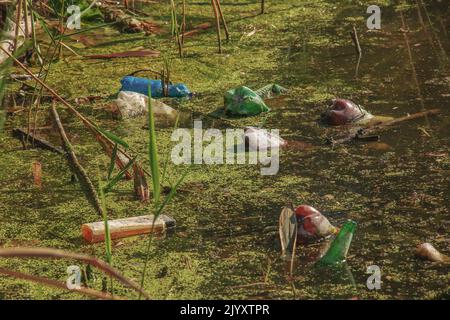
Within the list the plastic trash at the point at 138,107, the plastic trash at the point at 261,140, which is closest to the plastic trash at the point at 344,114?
the plastic trash at the point at 261,140

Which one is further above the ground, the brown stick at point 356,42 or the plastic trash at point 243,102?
the brown stick at point 356,42

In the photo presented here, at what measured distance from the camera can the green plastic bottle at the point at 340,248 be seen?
7.72 ft

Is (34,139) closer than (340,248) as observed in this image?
No

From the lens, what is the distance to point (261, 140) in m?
3.04

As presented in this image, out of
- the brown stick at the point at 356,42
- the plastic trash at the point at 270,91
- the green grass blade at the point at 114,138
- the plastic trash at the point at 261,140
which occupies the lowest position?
the plastic trash at the point at 261,140

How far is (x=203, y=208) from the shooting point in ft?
8.77

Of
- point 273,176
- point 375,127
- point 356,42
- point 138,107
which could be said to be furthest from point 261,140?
point 356,42

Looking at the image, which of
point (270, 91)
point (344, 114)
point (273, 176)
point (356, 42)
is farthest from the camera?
point (356, 42)

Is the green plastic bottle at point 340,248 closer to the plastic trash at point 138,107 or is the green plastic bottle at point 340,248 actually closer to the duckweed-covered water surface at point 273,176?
the duckweed-covered water surface at point 273,176

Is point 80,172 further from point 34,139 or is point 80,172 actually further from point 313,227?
point 313,227

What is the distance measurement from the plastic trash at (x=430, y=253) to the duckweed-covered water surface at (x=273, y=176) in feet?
0.06

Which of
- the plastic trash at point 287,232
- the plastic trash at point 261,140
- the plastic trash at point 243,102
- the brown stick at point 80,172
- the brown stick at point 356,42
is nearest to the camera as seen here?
the plastic trash at point 287,232

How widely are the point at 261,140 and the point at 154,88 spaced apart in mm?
569

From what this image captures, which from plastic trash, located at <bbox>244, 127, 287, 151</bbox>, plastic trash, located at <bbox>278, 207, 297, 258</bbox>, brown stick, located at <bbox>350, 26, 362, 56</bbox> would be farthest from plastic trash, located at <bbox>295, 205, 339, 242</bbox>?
brown stick, located at <bbox>350, 26, 362, 56</bbox>
